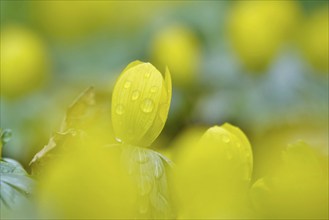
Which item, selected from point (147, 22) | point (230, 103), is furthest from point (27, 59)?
point (147, 22)

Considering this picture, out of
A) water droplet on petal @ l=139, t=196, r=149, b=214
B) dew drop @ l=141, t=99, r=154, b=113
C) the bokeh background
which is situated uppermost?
dew drop @ l=141, t=99, r=154, b=113

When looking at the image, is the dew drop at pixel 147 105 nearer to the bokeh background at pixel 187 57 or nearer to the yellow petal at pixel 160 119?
the yellow petal at pixel 160 119

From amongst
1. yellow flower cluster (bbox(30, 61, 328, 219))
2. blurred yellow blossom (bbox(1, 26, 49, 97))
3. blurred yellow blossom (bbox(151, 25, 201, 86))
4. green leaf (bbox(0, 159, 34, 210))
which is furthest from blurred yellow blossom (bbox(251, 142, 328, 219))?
blurred yellow blossom (bbox(151, 25, 201, 86))

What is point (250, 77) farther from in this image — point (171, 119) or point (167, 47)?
point (171, 119)

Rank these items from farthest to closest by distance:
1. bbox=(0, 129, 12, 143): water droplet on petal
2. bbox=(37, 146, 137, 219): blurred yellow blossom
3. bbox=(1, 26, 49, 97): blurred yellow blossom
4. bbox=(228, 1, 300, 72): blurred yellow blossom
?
bbox=(228, 1, 300, 72): blurred yellow blossom
bbox=(1, 26, 49, 97): blurred yellow blossom
bbox=(0, 129, 12, 143): water droplet on petal
bbox=(37, 146, 137, 219): blurred yellow blossom

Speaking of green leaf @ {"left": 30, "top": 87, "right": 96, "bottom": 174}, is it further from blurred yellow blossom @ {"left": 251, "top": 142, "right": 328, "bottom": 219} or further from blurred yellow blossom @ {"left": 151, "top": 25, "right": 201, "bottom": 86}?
blurred yellow blossom @ {"left": 151, "top": 25, "right": 201, "bottom": 86}

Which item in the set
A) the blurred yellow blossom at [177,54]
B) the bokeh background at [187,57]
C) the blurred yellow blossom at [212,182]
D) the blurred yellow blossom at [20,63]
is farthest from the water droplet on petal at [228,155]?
the blurred yellow blossom at [177,54]

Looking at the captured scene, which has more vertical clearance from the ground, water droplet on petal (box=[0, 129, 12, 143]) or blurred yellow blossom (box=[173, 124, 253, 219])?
blurred yellow blossom (box=[173, 124, 253, 219])
